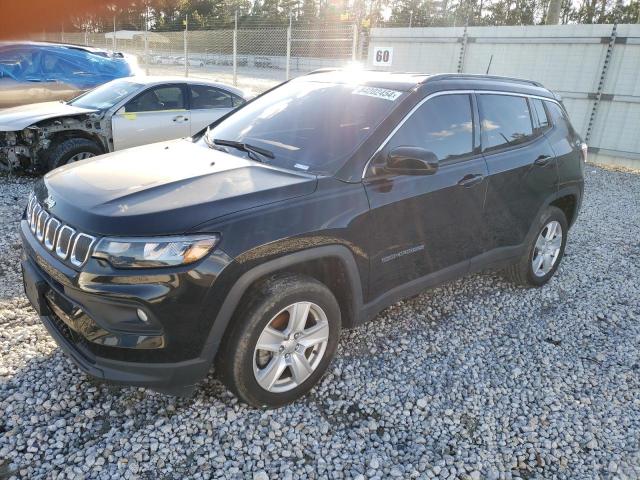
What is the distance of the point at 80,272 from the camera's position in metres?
2.21

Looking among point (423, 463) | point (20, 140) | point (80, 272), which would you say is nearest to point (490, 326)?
point (423, 463)

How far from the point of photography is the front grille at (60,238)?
2233 millimetres

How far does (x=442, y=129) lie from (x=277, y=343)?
1.78m

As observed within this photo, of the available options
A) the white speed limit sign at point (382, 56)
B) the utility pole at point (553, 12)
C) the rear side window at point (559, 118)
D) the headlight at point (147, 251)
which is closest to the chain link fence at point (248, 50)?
the white speed limit sign at point (382, 56)

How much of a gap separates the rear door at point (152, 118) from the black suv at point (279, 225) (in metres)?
3.57

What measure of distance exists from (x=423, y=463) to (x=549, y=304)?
236cm

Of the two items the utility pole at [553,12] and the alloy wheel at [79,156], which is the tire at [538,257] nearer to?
the alloy wheel at [79,156]

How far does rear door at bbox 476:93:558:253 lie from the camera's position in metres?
3.61

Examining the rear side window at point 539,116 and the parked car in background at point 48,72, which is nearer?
the rear side window at point 539,116

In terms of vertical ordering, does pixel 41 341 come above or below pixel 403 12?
below

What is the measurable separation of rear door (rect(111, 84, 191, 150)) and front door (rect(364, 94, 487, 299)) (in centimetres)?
483

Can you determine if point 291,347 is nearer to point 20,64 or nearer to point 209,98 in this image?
point 209,98

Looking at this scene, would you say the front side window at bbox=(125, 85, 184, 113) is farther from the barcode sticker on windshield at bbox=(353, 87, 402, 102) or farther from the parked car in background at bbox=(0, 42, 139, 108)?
the barcode sticker on windshield at bbox=(353, 87, 402, 102)

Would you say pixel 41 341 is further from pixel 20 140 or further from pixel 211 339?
pixel 20 140
